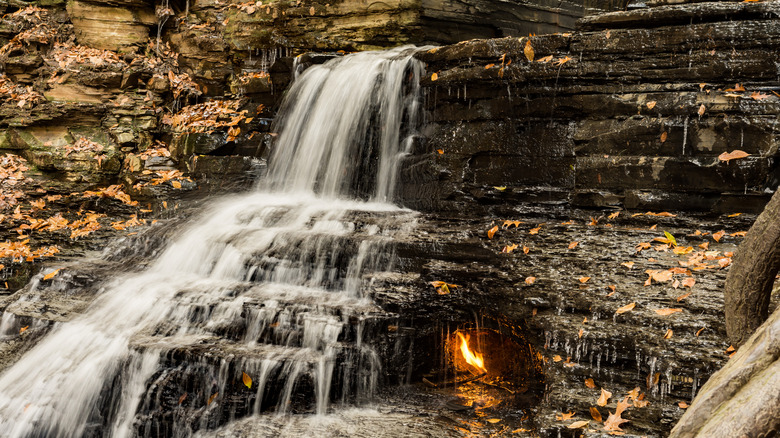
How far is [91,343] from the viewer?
17.7 ft

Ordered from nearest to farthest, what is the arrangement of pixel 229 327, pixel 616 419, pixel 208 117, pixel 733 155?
pixel 616 419, pixel 229 327, pixel 733 155, pixel 208 117

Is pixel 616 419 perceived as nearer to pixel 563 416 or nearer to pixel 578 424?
pixel 578 424

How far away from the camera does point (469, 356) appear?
19.6 feet

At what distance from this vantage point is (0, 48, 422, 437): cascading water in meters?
4.77

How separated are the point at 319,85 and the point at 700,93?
229 inches

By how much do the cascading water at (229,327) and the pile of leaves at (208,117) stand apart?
2.35 meters

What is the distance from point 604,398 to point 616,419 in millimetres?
210

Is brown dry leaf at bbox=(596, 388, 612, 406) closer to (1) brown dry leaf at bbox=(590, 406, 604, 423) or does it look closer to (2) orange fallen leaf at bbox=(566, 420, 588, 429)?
(1) brown dry leaf at bbox=(590, 406, 604, 423)

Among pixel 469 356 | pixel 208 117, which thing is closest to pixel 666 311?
pixel 469 356

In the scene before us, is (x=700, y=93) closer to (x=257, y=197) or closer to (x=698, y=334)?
(x=698, y=334)

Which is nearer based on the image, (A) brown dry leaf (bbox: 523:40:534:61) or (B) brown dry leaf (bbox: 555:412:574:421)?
(B) brown dry leaf (bbox: 555:412:574:421)

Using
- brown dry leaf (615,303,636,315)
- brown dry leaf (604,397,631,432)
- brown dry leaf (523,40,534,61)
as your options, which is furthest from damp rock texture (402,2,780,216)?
brown dry leaf (604,397,631,432)

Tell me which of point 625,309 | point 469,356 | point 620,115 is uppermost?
point 620,115

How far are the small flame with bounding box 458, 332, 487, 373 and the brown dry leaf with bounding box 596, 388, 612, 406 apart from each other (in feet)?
6.87
